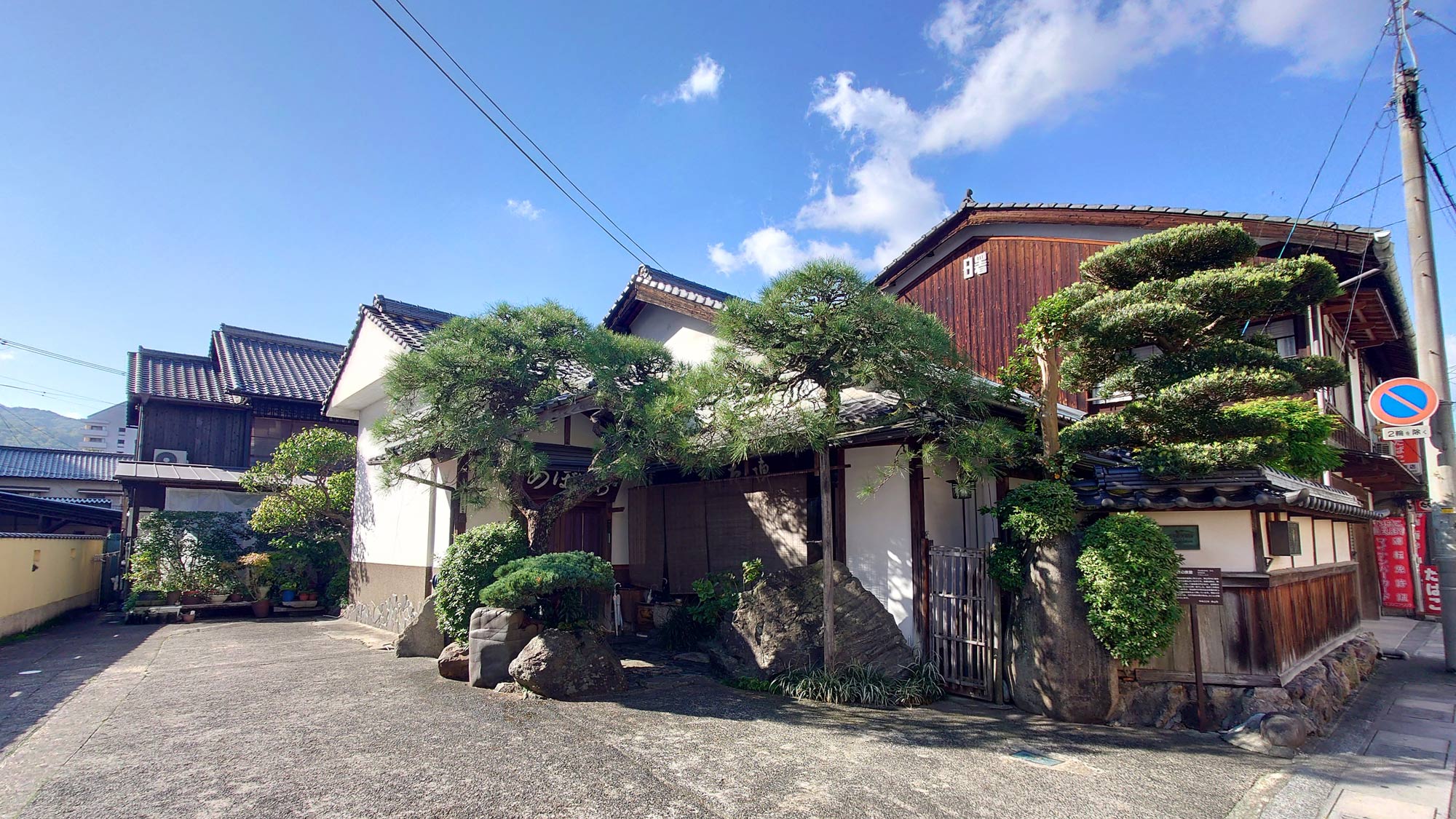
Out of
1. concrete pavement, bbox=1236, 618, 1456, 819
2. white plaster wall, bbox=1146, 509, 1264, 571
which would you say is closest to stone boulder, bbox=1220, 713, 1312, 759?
concrete pavement, bbox=1236, 618, 1456, 819

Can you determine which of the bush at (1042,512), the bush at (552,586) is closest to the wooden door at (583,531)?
the bush at (552,586)

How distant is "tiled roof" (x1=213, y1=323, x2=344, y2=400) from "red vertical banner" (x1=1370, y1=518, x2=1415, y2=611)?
2660 cm

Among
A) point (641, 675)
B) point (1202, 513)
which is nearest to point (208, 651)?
point (641, 675)

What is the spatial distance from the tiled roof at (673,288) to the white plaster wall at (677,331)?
1.37 feet

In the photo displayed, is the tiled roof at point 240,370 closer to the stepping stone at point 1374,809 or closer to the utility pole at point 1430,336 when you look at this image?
the stepping stone at point 1374,809

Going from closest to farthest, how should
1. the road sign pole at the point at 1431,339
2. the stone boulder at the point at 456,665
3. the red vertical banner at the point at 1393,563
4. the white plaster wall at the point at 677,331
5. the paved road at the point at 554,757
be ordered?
the paved road at the point at 554,757 → the stone boulder at the point at 456,665 → the road sign pole at the point at 1431,339 → the white plaster wall at the point at 677,331 → the red vertical banner at the point at 1393,563

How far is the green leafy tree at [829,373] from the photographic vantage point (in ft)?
24.1

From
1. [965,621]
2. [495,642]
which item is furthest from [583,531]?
[965,621]

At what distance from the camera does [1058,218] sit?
13945 millimetres

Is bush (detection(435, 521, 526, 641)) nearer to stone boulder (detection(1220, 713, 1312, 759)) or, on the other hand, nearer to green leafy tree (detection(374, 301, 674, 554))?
green leafy tree (detection(374, 301, 674, 554))

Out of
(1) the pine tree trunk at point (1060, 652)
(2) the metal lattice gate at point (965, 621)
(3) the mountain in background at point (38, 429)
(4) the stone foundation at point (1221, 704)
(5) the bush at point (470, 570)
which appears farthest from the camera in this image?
(3) the mountain in background at point (38, 429)

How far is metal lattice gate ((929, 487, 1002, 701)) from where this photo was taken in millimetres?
7773

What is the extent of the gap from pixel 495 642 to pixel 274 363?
61.2ft

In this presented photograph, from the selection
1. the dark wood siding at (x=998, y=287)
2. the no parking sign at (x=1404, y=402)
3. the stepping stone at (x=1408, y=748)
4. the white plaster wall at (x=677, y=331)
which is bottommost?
the stepping stone at (x=1408, y=748)
